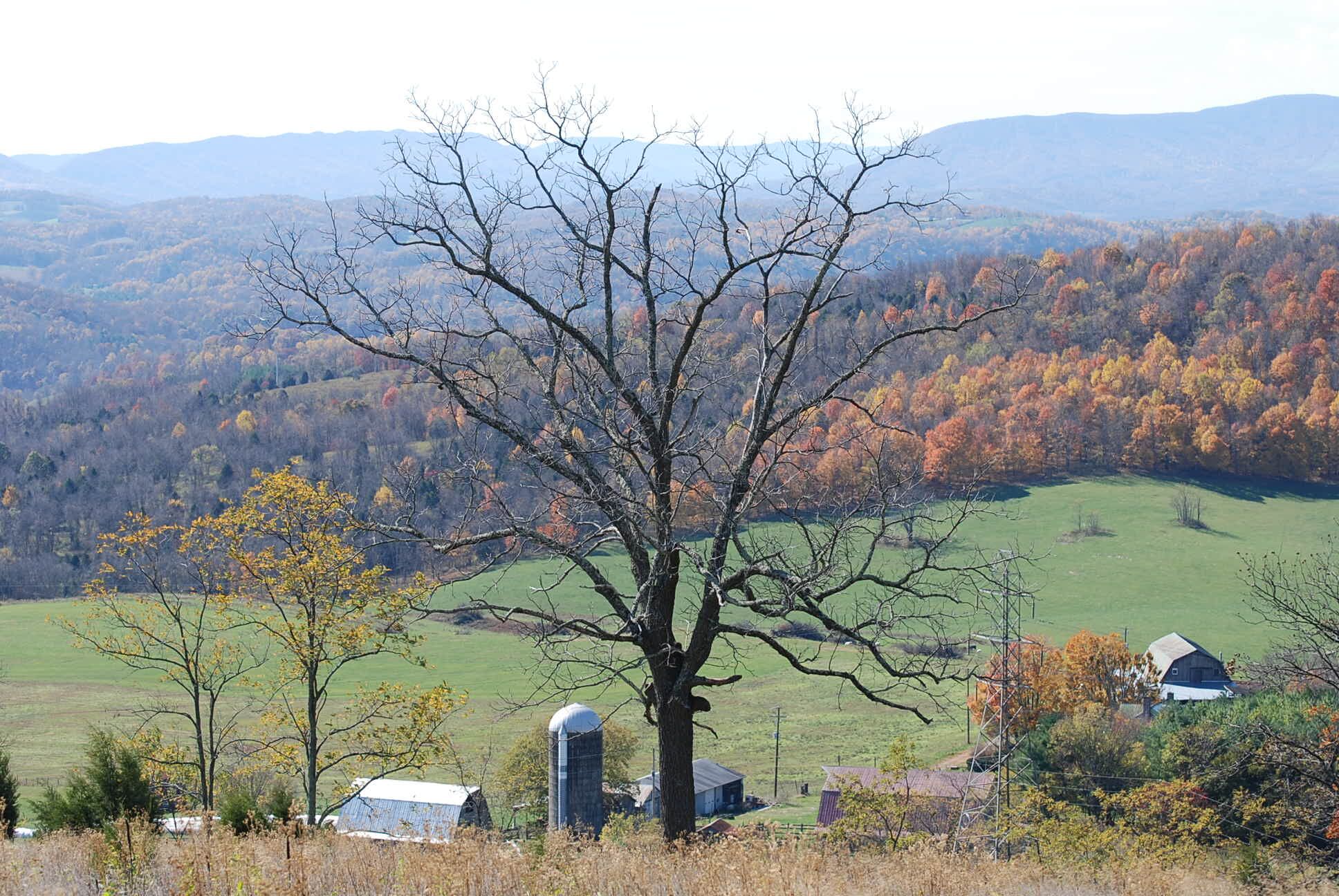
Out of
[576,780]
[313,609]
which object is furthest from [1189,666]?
[576,780]

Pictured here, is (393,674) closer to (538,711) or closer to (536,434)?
(538,711)

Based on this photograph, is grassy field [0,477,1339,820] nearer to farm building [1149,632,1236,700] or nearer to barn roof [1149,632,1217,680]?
farm building [1149,632,1236,700]

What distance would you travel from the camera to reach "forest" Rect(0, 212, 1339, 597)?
9200cm

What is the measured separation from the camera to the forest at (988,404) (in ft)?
302

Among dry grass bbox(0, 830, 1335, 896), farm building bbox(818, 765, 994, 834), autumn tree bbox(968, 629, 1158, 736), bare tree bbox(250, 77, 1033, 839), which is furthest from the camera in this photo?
autumn tree bbox(968, 629, 1158, 736)

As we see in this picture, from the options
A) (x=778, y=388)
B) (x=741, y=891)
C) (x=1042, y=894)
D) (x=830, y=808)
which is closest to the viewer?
(x=741, y=891)

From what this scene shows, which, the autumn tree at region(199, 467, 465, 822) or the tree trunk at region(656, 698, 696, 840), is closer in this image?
the tree trunk at region(656, 698, 696, 840)

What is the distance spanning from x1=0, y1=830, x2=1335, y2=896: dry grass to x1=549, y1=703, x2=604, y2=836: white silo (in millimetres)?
4198

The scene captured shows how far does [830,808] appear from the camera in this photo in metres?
36.8

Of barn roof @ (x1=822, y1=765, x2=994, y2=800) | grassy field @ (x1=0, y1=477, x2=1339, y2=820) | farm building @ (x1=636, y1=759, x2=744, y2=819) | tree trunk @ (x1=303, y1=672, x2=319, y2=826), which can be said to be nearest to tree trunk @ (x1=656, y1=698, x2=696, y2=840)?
tree trunk @ (x1=303, y1=672, x2=319, y2=826)

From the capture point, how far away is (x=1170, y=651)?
58.0m

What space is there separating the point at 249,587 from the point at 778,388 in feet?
32.6

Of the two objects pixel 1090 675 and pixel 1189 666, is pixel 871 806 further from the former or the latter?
pixel 1189 666

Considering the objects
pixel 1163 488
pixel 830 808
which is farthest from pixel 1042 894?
pixel 1163 488
